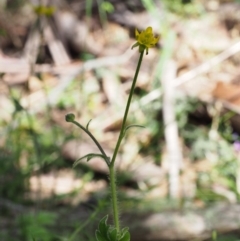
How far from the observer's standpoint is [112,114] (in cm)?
338

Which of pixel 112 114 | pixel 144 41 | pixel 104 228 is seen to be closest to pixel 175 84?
pixel 112 114

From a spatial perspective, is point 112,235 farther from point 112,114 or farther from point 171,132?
point 112,114

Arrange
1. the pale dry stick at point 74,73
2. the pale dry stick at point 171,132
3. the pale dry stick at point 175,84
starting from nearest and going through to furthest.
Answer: the pale dry stick at point 171,132 → the pale dry stick at point 175,84 → the pale dry stick at point 74,73

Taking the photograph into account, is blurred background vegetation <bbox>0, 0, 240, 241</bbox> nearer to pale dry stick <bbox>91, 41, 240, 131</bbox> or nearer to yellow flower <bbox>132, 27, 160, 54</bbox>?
Answer: pale dry stick <bbox>91, 41, 240, 131</bbox>

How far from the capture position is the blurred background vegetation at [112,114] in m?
2.29

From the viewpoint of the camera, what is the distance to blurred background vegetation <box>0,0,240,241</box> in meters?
2.29

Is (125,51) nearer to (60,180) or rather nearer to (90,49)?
(90,49)

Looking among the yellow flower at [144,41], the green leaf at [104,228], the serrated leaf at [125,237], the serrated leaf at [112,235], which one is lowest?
the serrated leaf at [125,237]

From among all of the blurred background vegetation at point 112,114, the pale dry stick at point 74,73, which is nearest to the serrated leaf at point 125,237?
the blurred background vegetation at point 112,114

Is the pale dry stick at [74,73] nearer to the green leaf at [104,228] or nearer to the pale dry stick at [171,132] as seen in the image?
the pale dry stick at [171,132]

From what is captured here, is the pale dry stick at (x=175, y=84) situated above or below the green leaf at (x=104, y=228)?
above

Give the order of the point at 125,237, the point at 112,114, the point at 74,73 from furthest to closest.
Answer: the point at 74,73 → the point at 112,114 → the point at 125,237

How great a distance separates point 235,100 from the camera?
314 centimetres

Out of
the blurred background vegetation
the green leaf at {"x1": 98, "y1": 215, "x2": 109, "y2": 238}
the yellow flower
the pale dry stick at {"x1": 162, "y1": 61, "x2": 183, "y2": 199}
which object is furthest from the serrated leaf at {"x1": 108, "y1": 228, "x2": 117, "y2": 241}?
the pale dry stick at {"x1": 162, "y1": 61, "x2": 183, "y2": 199}
